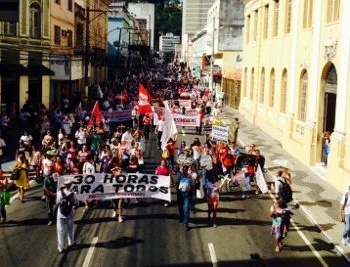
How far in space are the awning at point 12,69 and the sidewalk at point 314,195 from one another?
13.8m

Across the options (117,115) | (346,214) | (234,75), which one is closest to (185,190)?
(346,214)

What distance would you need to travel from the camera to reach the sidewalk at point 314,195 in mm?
14141

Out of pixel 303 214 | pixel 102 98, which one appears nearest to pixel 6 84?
pixel 102 98

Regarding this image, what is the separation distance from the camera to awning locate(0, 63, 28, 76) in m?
30.5

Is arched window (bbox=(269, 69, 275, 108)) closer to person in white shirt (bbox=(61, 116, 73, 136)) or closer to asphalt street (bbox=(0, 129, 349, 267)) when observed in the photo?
person in white shirt (bbox=(61, 116, 73, 136))

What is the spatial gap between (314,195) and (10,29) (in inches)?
880

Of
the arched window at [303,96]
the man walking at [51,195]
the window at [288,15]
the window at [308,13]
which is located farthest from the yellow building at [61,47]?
the man walking at [51,195]

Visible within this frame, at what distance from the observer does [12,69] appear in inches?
1233

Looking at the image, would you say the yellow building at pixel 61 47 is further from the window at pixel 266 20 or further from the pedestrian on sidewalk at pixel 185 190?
the pedestrian on sidewalk at pixel 185 190

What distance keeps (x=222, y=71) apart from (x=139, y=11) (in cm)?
13782

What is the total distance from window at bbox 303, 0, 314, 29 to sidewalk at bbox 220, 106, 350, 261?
645cm

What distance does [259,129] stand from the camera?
120ft

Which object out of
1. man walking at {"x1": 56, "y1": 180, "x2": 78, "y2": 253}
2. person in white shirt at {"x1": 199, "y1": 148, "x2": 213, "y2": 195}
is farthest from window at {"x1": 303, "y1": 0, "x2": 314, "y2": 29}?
man walking at {"x1": 56, "y1": 180, "x2": 78, "y2": 253}

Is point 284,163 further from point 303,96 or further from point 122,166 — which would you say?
point 122,166
